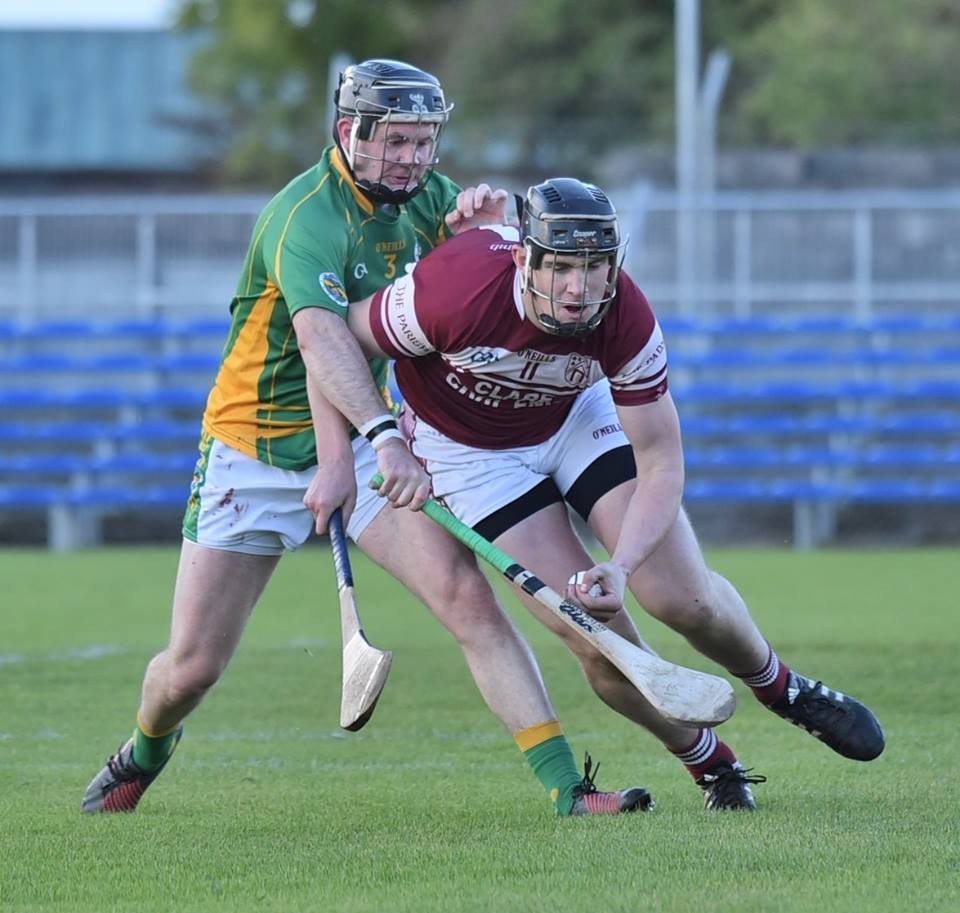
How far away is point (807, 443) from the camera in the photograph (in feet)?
59.5

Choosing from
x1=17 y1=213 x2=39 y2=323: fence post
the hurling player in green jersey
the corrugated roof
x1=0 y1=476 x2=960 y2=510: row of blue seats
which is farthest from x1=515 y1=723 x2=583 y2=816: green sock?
the corrugated roof

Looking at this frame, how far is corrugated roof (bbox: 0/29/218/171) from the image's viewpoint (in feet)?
134

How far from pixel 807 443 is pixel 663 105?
42.2ft

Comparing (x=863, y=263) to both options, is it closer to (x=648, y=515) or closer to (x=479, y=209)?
(x=479, y=209)

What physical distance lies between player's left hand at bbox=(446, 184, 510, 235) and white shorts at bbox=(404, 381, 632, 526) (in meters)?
0.62

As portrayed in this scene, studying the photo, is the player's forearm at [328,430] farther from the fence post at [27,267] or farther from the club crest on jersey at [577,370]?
the fence post at [27,267]

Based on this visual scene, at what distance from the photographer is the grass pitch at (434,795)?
14.9ft

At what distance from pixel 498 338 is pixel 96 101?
127 feet

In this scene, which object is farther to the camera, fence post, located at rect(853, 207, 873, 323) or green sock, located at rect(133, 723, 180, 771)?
fence post, located at rect(853, 207, 873, 323)

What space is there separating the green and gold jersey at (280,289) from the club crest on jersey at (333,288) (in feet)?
0.15

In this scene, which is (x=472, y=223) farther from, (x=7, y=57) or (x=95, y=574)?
(x=7, y=57)

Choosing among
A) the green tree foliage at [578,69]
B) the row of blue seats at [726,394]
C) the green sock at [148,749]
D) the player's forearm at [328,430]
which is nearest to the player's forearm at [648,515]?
the player's forearm at [328,430]

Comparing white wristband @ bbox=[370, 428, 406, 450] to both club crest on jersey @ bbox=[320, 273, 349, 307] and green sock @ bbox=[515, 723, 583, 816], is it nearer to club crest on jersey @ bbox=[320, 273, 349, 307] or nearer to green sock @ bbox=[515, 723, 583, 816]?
club crest on jersey @ bbox=[320, 273, 349, 307]

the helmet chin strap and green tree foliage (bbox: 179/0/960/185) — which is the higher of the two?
green tree foliage (bbox: 179/0/960/185)
